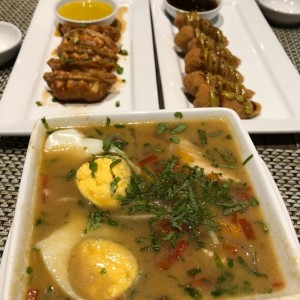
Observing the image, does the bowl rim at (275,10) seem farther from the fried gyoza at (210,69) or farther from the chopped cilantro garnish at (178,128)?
the chopped cilantro garnish at (178,128)

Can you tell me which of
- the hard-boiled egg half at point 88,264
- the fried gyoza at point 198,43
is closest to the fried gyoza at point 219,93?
the fried gyoza at point 198,43

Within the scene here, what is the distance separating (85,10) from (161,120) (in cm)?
256

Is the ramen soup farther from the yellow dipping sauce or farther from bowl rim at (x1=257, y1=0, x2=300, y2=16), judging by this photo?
bowl rim at (x1=257, y1=0, x2=300, y2=16)

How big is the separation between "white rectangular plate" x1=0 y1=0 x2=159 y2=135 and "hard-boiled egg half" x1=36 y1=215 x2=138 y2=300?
48.3 inches

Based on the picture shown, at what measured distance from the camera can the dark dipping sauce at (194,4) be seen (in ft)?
13.4

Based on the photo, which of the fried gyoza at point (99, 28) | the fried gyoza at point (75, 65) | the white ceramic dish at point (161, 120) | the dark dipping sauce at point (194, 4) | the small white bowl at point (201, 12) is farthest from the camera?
the dark dipping sauce at point (194, 4)

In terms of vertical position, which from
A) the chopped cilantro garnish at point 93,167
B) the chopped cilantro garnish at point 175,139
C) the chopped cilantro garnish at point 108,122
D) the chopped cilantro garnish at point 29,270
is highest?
the chopped cilantro garnish at point 108,122

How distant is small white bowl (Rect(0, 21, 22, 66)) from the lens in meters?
3.46

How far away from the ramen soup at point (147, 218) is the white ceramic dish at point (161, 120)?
0.13 ft

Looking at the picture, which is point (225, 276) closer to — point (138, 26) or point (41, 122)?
point (41, 122)

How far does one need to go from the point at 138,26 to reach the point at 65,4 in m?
0.89

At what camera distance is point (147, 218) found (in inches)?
67.9

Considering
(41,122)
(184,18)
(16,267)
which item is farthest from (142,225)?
(184,18)

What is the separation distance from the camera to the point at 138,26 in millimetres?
3873
